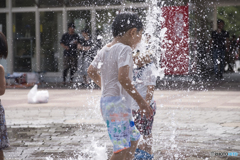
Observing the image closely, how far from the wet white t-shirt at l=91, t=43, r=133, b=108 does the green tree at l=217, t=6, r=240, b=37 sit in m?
41.2

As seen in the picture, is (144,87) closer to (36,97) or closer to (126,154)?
(126,154)

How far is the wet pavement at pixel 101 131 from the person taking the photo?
451 cm

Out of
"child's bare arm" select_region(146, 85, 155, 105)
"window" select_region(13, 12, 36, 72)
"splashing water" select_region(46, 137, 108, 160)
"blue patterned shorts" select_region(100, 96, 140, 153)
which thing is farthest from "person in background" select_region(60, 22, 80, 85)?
"blue patterned shorts" select_region(100, 96, 140, 153)

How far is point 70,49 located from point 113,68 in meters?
11.5

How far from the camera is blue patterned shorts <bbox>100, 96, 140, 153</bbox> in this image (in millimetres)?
2932

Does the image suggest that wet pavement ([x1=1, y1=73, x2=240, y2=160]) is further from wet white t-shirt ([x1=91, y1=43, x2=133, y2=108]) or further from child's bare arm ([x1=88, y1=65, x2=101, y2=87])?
wet white t-shirt ([x1=91, y1=43, x2=133, y2=108])

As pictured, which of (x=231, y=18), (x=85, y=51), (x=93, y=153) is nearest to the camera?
(x=93, y=153)

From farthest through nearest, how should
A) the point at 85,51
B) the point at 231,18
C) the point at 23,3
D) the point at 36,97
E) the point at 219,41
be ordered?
the point at 231,18 < the point at 23,3 < the point at 219,41 < the point at 85,51 < the point at 36,97

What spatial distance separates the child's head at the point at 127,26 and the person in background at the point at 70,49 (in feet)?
36.5

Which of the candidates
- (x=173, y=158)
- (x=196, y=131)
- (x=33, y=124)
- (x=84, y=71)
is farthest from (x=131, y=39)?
(x=84, y=71)

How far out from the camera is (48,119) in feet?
23.0

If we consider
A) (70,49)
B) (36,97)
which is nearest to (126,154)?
(36,97)

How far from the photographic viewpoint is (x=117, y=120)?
9.66ft

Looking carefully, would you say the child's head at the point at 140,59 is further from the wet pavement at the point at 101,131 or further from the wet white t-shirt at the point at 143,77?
the wet pavement at the point at 101,131
